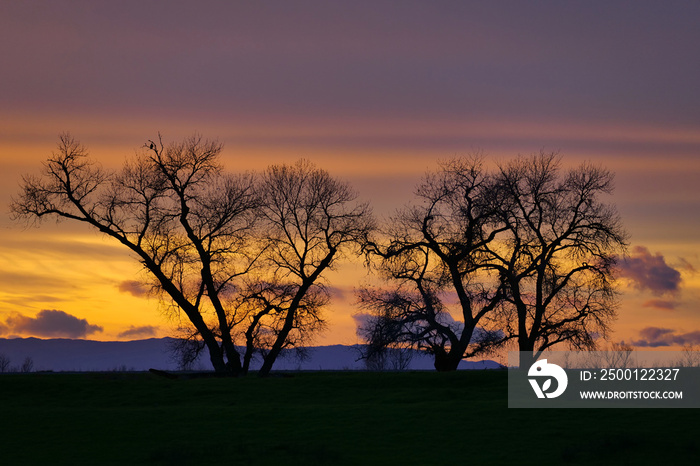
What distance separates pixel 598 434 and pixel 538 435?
194 centimetres

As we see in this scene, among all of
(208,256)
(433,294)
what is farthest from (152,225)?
(433,294)

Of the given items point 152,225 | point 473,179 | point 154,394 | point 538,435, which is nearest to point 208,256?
point 152,225

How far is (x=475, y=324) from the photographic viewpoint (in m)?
50.3

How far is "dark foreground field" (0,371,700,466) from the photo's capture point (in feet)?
81.6

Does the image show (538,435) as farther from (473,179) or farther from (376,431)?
(473,179)

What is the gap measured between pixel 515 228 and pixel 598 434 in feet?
83.0

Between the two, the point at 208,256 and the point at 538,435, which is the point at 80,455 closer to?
the point at 538,435

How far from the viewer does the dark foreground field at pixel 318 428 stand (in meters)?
24.9

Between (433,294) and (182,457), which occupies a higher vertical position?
(433,294)

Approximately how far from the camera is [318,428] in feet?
94.8

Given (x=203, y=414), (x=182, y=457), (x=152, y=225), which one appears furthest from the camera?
(x=152, y=225)

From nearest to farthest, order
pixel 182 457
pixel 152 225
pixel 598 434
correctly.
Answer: pixel 182 457 → pixel 598 434 → pixel 152 225

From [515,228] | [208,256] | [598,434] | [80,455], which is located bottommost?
[80,455]

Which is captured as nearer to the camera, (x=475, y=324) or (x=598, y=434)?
(x=598, y=434)
